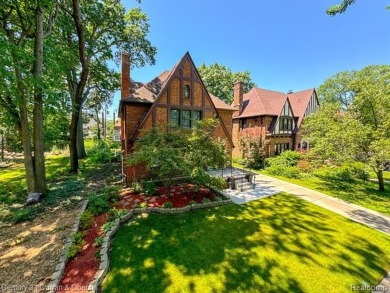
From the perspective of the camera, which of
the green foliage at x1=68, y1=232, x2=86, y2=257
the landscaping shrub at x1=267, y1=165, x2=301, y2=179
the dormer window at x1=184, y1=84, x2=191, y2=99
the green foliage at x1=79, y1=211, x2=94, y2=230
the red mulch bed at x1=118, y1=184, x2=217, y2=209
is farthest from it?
the landscaping shrub at x1=267, y1=165, x2=301, y2=179

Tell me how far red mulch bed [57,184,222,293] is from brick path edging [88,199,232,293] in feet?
0.60

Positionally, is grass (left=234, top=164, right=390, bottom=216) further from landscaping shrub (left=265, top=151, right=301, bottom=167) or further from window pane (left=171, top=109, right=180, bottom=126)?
window pane (left=171, top=109, right=180, bottom=126)

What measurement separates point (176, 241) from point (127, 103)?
30.4ft

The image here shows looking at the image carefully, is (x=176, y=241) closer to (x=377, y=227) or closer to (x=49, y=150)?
(x=377, y=227)

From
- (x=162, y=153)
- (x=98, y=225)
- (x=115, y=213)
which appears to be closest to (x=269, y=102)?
(x=162, y=153)

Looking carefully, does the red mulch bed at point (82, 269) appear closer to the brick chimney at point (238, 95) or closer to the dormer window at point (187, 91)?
the dormer window at point (187, 91)

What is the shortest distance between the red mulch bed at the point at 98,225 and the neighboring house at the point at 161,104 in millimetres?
2560

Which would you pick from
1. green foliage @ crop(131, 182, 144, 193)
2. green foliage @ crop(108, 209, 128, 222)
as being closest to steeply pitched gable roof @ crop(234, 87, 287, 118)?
green foliage @ crop(131, 182, 144, 193)

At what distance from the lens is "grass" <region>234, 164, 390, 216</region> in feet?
37.7

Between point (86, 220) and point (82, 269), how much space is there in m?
2.97

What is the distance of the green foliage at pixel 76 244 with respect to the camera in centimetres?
626

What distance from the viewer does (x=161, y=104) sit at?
13258 millimetres

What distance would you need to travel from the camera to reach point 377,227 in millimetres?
8672

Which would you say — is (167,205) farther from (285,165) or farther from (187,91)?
(285,165)
